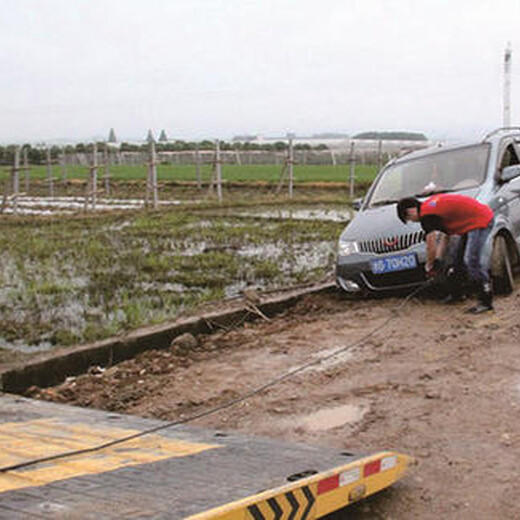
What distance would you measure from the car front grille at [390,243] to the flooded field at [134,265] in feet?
5.54

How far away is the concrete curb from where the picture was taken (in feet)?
21.6

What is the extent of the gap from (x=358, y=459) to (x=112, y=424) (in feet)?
5.58

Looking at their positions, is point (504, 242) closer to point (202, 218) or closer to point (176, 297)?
point (176, 297)

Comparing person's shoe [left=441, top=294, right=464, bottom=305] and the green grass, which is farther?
the green grass

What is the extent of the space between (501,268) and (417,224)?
3.39 ft

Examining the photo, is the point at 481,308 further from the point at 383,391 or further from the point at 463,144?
the point at 463,144

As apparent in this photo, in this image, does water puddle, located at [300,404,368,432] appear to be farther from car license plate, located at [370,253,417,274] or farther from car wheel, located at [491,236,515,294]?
car wheel, located at [491,236,515,294]

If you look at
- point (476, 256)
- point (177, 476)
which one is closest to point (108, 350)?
point (476, 256)

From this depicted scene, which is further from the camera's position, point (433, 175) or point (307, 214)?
point (307, 214)

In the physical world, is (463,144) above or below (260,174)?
above

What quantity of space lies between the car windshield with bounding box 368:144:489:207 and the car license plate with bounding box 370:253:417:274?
42.2 inches

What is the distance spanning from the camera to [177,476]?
11.3 feet

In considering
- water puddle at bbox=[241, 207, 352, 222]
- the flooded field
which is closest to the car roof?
the flooded field

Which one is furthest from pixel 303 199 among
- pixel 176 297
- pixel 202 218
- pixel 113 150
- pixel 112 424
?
pixel 113 150
